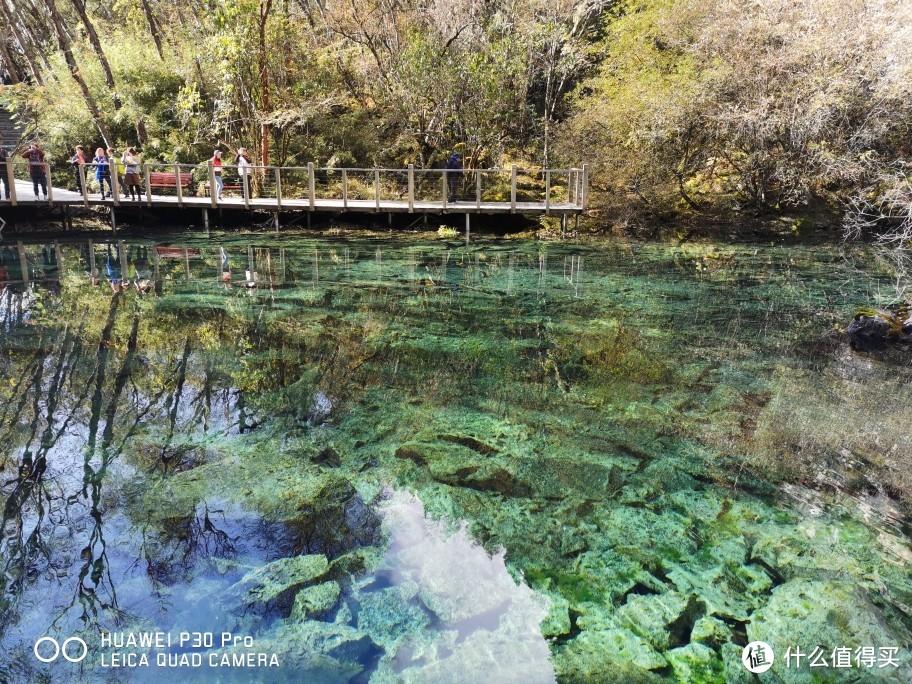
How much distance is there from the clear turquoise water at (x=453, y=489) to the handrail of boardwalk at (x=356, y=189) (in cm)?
761

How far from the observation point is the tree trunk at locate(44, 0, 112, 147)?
61.9 feet

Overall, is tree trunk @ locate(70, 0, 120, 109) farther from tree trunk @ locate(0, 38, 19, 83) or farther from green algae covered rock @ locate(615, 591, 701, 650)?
green algae covered rock @ locate(615, 591, 701, 650)

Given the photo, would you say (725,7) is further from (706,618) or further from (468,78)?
(706,618)

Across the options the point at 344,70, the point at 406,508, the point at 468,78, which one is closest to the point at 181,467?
the point at 406,508

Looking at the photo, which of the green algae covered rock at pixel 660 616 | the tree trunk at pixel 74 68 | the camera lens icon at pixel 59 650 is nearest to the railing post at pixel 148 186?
the tree trunk at pixel 74 68

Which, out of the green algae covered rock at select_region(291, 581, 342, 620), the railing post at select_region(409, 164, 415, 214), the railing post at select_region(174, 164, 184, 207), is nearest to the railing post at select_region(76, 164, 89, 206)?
the railing post at select_region(174, 164, 184, 207)

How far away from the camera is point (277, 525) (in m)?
4.74

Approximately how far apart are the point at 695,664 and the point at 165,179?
58.1ft

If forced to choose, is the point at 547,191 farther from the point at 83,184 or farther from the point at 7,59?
the point at 7,59

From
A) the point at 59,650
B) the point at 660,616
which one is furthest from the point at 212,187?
the point at 660,616

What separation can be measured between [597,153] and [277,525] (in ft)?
50.7

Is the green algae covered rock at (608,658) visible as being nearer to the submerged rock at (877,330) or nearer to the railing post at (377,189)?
the submerged rock at (877,330)

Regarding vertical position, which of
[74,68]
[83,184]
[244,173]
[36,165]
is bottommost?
[83,184]

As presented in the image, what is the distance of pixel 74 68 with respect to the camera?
19062 millimetres
